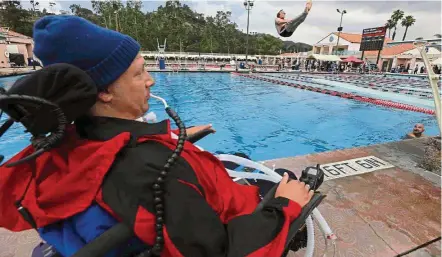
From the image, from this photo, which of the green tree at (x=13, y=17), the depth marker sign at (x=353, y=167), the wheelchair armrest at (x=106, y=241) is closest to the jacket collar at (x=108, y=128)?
the wheelchair armrest at (x=106, y=241)

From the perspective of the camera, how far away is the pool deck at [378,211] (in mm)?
2037

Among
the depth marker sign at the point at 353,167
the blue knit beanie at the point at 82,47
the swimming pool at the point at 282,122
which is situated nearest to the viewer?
the blue knit beanie at the point at 82,47

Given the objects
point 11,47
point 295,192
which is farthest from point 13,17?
point 295,192

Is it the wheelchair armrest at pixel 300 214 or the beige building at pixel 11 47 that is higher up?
the beige building at pixel 11 47

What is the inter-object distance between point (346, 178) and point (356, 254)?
4.41ft

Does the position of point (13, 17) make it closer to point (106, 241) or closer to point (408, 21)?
point (106, 241)

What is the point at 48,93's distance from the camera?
30.9 inches

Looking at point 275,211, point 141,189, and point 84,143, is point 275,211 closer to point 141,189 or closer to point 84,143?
point 141,189

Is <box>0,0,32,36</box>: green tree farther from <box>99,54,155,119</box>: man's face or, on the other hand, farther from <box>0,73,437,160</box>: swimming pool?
<box>99,54,155,119</box>: man's face

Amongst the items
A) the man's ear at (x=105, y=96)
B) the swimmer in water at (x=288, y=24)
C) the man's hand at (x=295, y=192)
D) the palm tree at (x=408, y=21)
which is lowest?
the man's hand at (x=295, y=192)

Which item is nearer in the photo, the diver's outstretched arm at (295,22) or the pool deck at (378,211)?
the pool deck at (378,211)

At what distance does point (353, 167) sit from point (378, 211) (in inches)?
40.0

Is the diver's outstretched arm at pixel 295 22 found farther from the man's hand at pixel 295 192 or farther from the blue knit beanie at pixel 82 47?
the blue knit beanie at pixel 82 47

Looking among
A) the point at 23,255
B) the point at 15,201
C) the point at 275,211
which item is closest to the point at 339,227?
the point at 275,211
